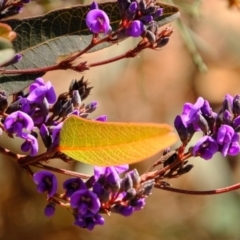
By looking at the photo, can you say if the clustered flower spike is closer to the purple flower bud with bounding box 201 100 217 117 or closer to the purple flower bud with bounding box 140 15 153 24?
A: the purple flower bud with bounding box 140 15 153 24

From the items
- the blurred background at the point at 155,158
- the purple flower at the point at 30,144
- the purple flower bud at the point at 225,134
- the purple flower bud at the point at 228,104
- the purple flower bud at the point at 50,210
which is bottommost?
the blurred background at the point at 155,158

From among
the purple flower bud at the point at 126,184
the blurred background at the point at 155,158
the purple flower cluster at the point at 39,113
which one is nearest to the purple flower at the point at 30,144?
the purple flower cluster at the point at 39,113

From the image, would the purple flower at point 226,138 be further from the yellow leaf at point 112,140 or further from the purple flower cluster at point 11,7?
the purple flower cluster at point 11,7

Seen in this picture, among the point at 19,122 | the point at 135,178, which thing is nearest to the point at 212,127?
the point at 135,178

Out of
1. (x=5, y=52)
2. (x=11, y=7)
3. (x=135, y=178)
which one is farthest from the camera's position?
(x=11, y=7)

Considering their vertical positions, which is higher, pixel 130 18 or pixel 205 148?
pixel 130 18

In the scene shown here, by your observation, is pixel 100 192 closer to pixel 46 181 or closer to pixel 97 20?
pixel 46 181

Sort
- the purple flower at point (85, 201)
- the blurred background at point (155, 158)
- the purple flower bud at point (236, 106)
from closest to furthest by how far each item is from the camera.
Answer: the purple flower at point (85, 201)
the purple flower bud at point (236, 106)
the blurred background at point (155, 158)

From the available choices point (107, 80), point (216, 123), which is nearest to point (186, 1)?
point (107, 80)

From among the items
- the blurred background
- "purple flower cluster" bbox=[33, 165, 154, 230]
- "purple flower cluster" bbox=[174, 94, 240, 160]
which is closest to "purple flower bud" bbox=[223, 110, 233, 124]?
"purple flower cluster" bbox=[174, 94, 240, 160]
